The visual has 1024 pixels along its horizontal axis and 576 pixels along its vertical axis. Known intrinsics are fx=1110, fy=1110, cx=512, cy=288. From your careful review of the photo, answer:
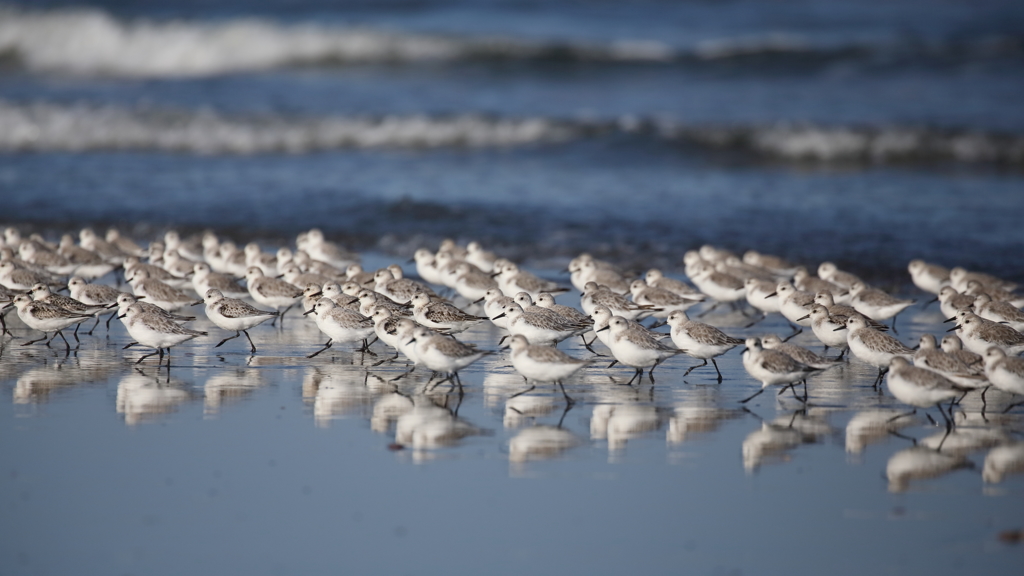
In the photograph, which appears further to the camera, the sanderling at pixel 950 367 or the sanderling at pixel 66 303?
the sanderling at pixel 66 303

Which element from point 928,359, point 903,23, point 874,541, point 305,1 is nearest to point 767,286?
point 928,359

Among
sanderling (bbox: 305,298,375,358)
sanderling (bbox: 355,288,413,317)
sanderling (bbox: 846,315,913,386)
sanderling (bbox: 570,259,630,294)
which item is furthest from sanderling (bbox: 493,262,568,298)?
sanderling (bbox: 846,315,913,386)

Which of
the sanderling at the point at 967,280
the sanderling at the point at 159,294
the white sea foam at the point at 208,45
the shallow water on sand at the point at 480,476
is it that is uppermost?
the white sea foam at the point at 208,45

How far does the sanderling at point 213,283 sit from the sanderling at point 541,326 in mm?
3316

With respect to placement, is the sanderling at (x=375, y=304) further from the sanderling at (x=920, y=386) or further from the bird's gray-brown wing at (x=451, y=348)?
the sanderling at (x=920, y=386)

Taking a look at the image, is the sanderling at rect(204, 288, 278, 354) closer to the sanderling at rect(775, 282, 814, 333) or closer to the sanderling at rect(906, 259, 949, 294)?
the sanderling at rect(775, 282, 814, 333)

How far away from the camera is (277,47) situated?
34.4 metres

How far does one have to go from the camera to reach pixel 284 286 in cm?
1059

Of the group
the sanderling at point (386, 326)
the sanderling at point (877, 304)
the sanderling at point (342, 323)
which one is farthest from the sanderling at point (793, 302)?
the sanderling at point (342, 323)

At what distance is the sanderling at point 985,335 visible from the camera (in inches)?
342

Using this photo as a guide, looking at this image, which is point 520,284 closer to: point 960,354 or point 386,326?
point 386,326

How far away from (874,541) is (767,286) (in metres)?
5.50

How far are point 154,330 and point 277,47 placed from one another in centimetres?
2713


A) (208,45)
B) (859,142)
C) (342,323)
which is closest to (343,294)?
(342,323)
